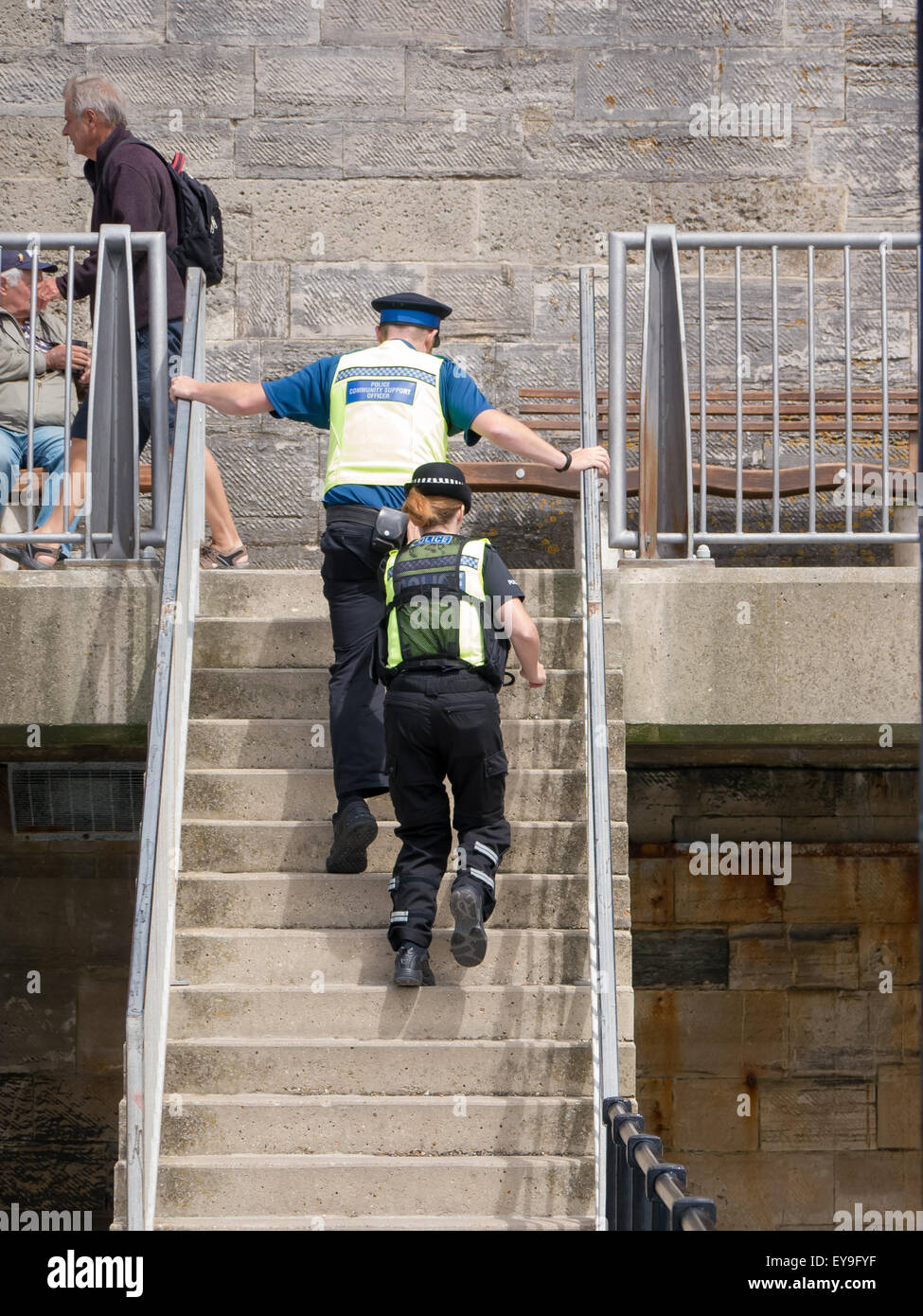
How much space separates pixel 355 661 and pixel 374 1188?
64.8 inches

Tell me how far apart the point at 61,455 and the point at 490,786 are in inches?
90.7

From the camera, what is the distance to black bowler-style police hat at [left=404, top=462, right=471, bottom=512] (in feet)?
16.2

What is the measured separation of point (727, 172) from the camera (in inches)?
340

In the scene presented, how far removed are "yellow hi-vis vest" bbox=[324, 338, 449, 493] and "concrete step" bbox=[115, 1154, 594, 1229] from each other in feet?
7.19

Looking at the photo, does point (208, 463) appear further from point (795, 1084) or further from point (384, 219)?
point (795, 1084)

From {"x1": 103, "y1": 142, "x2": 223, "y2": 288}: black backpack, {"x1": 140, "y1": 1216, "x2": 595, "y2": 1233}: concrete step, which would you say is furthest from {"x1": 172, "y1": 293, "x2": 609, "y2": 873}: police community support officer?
{"x1": 140, "y1": 1216, "x2": 595, "y2": 1233}: concrete step

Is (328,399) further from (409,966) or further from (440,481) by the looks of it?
(409,966)

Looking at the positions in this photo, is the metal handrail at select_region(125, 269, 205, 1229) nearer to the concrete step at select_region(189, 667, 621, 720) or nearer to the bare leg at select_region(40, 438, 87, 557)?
the concrete step at select_region(189, 667, 621, 720)

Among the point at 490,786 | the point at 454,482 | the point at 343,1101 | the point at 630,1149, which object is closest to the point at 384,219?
the point at 454,482

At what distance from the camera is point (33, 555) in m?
5.89

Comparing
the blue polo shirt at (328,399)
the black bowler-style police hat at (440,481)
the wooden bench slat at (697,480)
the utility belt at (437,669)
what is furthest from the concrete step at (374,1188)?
the wooden bench slat at (697,480)

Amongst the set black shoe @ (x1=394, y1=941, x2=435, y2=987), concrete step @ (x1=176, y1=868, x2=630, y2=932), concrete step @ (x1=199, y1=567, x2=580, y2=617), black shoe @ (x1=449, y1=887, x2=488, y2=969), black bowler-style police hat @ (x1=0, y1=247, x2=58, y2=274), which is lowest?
black shoe @ (x1=394, y1=941, x2=435, y2=987)

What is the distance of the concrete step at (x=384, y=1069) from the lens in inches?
188

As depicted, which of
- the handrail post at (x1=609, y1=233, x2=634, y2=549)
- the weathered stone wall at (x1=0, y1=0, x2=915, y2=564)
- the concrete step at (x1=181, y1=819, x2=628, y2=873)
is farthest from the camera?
the weathered stone wall at (x1=0, y1=0, x2=915, y2=564)
